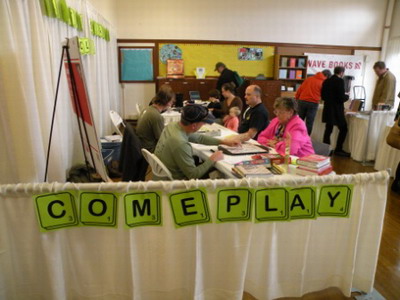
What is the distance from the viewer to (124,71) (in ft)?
24.9

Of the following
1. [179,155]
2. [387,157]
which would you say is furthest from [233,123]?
[387,157]

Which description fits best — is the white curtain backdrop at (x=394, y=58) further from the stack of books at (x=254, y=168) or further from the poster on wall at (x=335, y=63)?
the stack of books at (x=254, y=168)

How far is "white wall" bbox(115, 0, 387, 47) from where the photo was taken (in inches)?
291

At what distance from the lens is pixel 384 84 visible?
534cm

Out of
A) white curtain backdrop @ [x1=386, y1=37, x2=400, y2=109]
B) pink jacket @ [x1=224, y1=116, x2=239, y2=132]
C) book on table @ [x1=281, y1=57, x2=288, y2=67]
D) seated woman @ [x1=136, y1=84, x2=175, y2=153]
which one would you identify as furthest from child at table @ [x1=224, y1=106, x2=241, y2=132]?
white curtain backdrop @ [x1=386, y1=37, x2=400, y2=109]

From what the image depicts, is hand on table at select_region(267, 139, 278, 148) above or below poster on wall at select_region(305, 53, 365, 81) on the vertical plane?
below

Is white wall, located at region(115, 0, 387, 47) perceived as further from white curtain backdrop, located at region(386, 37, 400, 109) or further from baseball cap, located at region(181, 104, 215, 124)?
baseball cap, located at region(181, 104, 215, 124)

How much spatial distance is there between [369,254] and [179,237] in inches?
41.3

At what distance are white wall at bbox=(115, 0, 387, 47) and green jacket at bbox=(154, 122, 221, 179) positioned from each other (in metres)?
6.09

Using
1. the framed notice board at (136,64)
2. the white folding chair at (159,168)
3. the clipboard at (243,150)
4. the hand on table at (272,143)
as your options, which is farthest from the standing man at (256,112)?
the framed notice board at (136,64)

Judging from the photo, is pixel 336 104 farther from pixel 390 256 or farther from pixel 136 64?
pixel 136 64

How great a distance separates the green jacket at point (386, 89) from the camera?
5242 mm

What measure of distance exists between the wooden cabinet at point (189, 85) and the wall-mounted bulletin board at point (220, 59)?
332 mm

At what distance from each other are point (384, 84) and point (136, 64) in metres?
5.55
